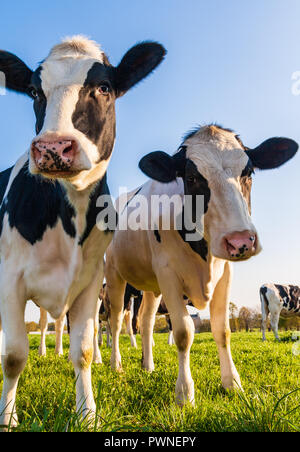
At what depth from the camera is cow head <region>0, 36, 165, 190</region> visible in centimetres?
272

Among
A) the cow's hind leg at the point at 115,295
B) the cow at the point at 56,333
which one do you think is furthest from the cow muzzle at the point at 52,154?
the cow at the point at 56,333

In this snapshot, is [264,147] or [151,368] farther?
[151,368]

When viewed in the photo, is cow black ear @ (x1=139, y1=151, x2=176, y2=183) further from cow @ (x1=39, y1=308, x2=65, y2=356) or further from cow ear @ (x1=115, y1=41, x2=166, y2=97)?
cow @ (x1=39, y1=308, x2=65, y2=356)

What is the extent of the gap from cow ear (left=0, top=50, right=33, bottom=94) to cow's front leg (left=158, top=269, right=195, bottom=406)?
2.26m

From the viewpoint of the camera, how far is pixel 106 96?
135 inches

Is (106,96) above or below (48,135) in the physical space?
above

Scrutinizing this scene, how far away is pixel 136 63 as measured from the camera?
3.85 metres

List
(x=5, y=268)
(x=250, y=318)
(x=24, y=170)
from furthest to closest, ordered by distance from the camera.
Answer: (x=250, y=318) → (x=24, y=170) → (x=5, y=268)

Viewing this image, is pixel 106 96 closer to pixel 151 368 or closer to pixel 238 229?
pixel 238 229

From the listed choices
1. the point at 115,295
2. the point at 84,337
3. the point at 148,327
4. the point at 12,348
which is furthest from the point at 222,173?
the point at 115,295

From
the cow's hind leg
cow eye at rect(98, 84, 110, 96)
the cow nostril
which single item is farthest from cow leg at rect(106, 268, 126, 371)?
the cow nostril

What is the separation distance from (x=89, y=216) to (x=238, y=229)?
123 cm
